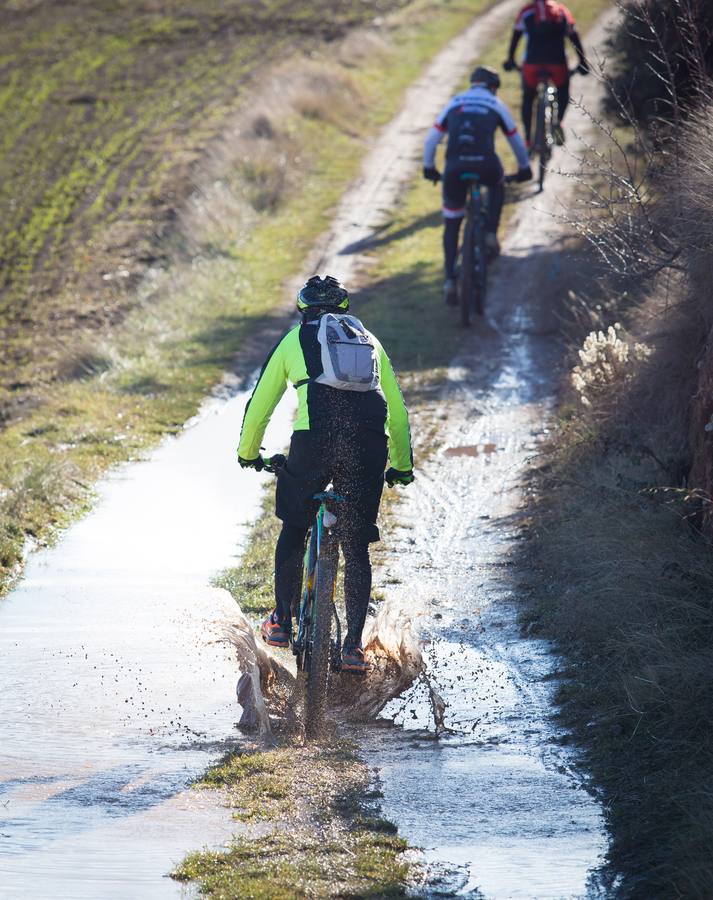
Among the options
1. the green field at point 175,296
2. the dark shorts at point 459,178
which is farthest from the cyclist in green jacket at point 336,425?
the dark shorts at point 459,178

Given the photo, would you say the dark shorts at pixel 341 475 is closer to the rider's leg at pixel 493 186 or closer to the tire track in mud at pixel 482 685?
the tire track in mud at pixel 482 685

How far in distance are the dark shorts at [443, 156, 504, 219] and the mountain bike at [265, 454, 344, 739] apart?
7072 millimetres

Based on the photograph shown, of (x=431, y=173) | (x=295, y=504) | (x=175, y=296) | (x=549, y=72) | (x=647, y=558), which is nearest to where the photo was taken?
(x=295, y=504)

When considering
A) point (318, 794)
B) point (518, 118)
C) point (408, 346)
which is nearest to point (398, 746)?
point (318, 794)

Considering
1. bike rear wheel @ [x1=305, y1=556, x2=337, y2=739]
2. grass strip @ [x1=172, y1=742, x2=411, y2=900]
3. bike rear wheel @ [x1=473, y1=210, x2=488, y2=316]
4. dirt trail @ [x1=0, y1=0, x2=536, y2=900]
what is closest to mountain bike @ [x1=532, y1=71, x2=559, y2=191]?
bike rear wheel @ [x1=473, y1=210, x2=488, y2=316]

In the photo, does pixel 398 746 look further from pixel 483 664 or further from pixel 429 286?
pixel 429 286

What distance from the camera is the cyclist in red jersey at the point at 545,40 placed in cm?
1736

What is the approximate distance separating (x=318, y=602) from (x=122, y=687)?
1.39 m

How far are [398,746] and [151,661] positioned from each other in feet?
5.50

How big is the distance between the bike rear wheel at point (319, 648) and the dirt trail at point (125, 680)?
427 mm

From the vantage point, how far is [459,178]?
511 inches

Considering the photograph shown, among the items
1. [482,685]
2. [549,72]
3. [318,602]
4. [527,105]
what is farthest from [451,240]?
[318,602]

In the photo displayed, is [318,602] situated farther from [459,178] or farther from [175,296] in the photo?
[175,296]

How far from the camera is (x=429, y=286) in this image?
15531mm
